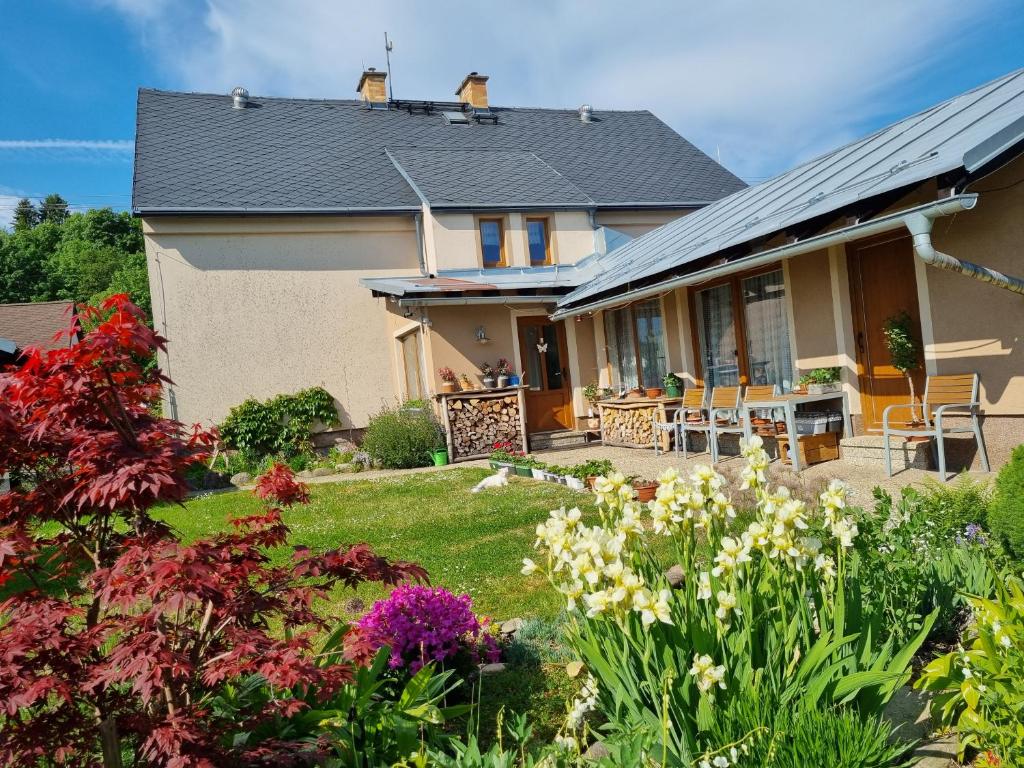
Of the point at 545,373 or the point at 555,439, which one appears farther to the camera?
the point at 545,373

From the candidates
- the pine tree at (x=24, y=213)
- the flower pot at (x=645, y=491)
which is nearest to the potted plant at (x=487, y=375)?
the flower pot at (x=645, y=491)

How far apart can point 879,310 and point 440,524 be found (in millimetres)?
5334

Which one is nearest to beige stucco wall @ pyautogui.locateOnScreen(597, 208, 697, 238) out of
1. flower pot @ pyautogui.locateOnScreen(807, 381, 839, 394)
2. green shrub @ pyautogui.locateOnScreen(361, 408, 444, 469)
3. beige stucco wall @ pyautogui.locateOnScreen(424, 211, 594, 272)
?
beige stucco wall @ pyautogui.locateOnScreen(424, 211, 594, 272)

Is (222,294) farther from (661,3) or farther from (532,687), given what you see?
(532,687)

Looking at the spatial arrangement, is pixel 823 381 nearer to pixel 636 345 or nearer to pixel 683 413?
pixel 683 413

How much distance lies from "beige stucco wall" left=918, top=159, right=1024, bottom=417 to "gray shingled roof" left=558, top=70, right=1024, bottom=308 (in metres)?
0.64

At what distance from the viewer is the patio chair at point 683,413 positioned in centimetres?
1052

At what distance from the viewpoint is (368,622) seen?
3.38m

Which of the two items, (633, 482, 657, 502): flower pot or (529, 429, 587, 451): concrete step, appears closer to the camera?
(633, 482, 657, 502): flower pot

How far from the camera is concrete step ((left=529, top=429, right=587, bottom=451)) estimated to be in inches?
539

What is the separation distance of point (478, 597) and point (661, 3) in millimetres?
8693

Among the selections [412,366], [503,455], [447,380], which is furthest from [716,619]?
[412,366]

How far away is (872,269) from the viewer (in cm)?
792

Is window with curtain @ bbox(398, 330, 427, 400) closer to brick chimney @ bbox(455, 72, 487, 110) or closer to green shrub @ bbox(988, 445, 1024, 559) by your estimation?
brick chimney @ bbox(455, 72, 487, 110)
